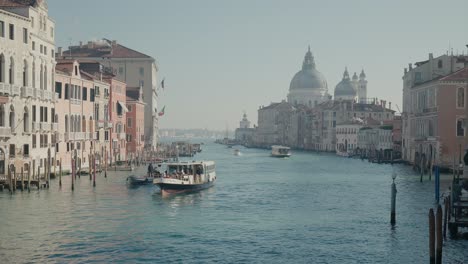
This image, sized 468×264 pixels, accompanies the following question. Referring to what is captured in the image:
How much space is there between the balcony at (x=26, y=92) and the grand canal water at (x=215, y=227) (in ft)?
19.2

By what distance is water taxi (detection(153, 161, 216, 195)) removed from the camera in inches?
1660

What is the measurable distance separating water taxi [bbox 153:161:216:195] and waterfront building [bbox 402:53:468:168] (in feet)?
61.9

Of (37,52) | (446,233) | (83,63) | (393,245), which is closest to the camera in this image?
(393,245)

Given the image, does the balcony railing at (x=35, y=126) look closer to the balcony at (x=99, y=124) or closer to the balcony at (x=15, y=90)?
the balcony at (x=15, y=90)

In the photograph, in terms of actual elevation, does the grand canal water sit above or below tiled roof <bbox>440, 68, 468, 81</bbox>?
below

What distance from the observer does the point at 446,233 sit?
89.8 ft

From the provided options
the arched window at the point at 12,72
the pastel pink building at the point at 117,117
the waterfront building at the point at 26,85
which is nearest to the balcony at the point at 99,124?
the pastel pink building at the point at 117,117

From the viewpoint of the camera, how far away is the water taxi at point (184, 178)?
42.2 metres

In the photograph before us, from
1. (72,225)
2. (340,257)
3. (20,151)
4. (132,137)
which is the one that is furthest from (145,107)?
(340,257)

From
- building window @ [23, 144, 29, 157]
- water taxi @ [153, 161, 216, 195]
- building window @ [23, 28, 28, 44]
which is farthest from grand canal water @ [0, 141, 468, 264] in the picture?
building window @ [23, 28, 28, 44]

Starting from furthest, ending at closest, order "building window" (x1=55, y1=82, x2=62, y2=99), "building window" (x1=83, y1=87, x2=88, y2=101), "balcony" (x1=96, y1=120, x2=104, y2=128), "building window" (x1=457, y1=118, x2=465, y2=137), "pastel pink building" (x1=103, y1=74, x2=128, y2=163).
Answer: "pastel pink building" (x1=103, y1=74, x2=128, y2=163) < "balcony" (x1=96, y1=120, x2=104, y2=128) < "building window" (x1=457, y1=118, x2=465, y2=137) < "building window" (x1=83, y1=87, x2=88, y2=101) < "building window" (x1=55, y1=82, x2=62, y2=99)

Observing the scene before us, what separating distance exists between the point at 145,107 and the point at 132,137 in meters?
16.7

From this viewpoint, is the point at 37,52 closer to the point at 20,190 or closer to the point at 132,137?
the point at 20,190

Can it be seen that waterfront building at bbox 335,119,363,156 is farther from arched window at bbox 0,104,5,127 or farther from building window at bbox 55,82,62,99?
arched window at bbox 0,104,5,127
